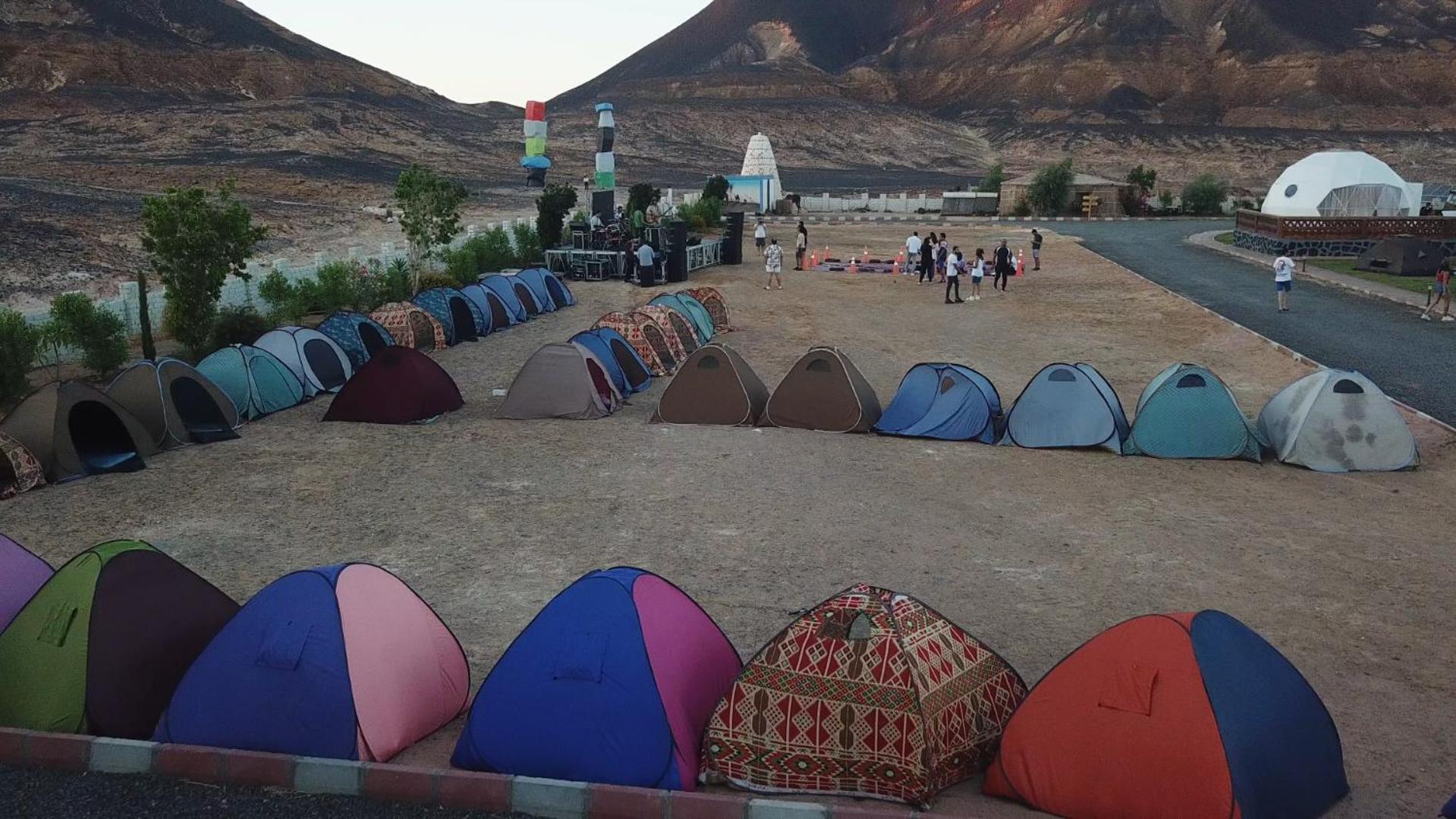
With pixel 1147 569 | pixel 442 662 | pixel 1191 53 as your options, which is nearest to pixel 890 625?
pixel 442 662

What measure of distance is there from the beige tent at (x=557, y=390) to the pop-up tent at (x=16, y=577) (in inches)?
317

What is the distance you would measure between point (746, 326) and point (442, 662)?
16.7m

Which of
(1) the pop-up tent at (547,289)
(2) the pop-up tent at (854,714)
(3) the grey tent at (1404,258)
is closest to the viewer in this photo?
(2) the pop-up tent at (854,714)

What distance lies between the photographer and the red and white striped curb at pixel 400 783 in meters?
5.90

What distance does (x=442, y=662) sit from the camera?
7.30m

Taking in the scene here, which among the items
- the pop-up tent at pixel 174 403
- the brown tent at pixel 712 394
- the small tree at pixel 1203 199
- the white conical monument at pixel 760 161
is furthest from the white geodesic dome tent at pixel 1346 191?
the pop-up tent at pixel 174 403

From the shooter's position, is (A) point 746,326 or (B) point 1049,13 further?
(B) point 1049,13

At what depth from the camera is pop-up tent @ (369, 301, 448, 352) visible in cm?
2030

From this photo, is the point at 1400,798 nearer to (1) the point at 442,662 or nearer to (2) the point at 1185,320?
(1) the point at 442,662

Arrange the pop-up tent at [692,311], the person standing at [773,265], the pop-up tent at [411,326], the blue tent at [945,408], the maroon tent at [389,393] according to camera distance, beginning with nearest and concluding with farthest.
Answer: the blue tent at [945,408], the maroon tent at [389,393], the pop-up tent at [411,326], the pop-up tent at [692,311], the person standing at [773,265]

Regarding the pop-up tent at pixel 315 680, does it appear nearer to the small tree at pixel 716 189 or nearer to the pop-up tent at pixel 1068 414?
the pop-up tent at pixel 1068 414

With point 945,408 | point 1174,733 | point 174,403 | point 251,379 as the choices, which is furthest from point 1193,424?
point 174,403

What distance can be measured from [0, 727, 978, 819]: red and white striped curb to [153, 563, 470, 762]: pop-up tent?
0.70 ft

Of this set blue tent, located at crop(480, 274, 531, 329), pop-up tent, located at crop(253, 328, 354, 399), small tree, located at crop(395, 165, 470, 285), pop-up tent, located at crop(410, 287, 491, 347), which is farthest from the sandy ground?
small tree, located at crop(395, 165, 470, 285)
